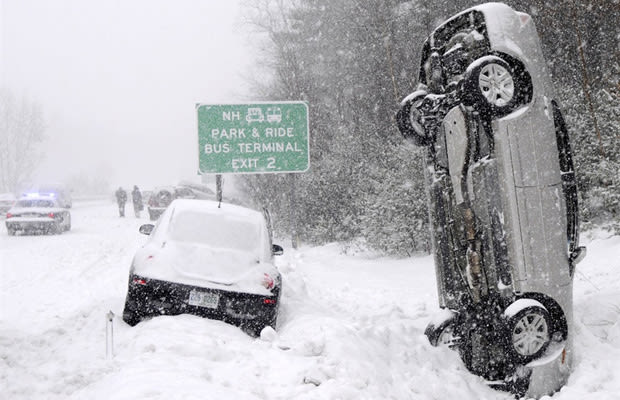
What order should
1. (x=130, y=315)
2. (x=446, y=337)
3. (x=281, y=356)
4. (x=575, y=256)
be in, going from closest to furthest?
1. (x=575, y=256)
2. (x=281, y=356)
3. (x=446, y=337)
4. (x=130, y=315)

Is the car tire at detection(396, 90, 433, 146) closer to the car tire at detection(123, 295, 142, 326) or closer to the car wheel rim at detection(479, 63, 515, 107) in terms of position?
the car wheel rim at detection(479, 63, 515, 107)

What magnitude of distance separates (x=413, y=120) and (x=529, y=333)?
2204 millimetres

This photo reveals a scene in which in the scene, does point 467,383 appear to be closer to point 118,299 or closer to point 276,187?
point 118,299

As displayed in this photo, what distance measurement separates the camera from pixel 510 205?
4.59m

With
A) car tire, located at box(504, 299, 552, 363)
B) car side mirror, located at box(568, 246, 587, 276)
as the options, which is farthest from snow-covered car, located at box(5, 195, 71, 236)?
car side mirror, located at box(568, 246, 587, 276)

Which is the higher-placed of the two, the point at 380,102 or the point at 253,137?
the point at 380,102

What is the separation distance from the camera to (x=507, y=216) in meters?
4.62

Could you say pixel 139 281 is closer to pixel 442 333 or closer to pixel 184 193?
pixel 442 333

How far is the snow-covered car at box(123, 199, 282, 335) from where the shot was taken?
638 cm

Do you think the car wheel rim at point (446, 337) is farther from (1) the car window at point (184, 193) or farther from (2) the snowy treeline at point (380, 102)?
(1) the car window at point (184, 193)

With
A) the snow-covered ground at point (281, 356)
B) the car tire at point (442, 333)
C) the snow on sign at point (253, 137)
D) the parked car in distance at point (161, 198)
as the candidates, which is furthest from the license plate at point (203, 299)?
the parked car in distance at point (161, 198)

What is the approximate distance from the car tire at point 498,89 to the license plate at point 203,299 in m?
3.43

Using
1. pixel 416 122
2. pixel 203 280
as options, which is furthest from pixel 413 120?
pixel 203 280

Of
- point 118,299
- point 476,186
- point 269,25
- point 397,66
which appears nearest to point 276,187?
point 397,66
